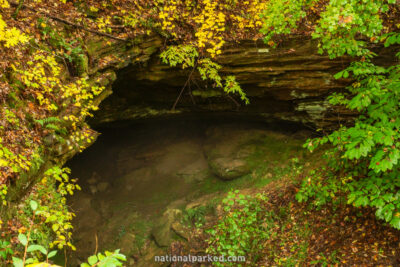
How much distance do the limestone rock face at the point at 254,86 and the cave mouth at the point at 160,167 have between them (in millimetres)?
856

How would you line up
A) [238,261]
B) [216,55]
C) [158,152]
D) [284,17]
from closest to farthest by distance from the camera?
[284,17], [238,261], [216,55], [158,152]

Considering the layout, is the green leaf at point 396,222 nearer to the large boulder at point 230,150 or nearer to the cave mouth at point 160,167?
the cave mouth at point 160,167

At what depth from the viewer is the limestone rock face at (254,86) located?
22.0ft

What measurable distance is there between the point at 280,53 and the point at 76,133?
18.2ft

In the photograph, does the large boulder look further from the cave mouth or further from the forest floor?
the forest floor

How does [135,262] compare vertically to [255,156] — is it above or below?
below

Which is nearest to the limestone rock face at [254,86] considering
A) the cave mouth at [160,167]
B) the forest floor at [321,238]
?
the cave mouth at [160,167]

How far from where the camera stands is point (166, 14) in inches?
259

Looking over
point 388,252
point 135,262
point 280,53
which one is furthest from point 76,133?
point 388,252

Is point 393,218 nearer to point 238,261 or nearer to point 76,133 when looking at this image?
point 238,261

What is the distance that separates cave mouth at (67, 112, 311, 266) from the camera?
335 inches

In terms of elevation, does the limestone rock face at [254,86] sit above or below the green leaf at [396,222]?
above

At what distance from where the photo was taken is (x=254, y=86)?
7715mm

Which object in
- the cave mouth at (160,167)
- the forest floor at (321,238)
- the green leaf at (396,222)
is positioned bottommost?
the forest floor at (321,238)
